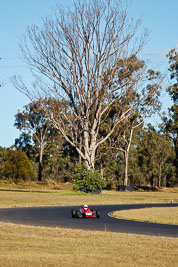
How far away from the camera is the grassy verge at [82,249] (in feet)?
34.8

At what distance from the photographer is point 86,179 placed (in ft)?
189

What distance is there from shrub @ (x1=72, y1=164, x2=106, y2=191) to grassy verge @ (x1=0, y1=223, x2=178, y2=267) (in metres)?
40.7

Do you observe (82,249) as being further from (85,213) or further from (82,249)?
(85,213)

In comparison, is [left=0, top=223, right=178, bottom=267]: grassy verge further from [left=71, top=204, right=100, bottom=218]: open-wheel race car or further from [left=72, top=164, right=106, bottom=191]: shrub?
[left=72, top=164, right=106, bottom=191]: shrub

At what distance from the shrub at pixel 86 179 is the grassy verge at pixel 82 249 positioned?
40.7 metres

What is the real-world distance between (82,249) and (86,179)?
45.2m

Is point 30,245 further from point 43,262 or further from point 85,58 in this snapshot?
point 85,58

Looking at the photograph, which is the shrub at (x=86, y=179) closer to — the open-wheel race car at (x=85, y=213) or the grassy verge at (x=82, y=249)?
the open-wheel race car at (x=85, y=213)

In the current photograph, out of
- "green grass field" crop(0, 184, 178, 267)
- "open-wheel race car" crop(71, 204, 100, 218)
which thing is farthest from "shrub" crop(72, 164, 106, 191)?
"green grass field" crop(0, 184, 178, 267)

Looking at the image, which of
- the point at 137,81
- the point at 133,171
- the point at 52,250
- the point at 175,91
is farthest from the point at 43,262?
the point at 133,171

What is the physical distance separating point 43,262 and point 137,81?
53.2 meters

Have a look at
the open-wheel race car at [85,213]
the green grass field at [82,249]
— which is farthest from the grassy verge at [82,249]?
the open-wheel race car at [85,213]

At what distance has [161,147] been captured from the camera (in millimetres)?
100062

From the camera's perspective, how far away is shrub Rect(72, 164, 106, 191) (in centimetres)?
5762
